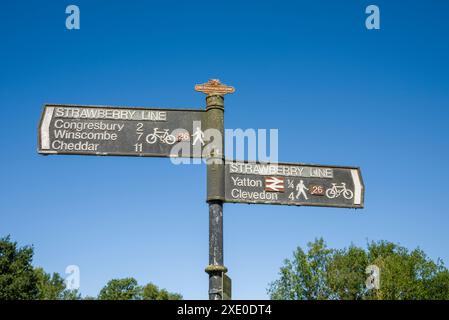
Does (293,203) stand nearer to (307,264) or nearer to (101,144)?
(101,144)

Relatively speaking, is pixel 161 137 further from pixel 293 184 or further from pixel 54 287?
pixel 54 287

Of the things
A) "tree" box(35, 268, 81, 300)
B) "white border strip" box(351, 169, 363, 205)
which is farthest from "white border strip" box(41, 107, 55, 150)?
"tree" box(35, 268, 81, 300)

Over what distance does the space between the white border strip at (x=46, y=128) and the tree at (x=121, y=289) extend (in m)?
91.6

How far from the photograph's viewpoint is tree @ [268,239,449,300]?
63219 millimetres

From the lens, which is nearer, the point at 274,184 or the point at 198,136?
the point at 198,136

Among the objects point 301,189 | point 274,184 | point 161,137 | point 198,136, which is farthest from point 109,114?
point 301,189

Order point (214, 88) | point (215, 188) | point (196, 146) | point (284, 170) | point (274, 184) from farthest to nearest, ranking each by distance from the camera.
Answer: point (284, 170) → point (274, 184) → point (214, 88) → point (196, 146) → point (215, 188)

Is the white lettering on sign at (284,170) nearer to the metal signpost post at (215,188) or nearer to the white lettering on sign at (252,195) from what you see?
the white lettering on sign at (252,195)

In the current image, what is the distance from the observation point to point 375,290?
65500 mm

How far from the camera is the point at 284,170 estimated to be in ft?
26.3

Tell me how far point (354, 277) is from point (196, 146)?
2458 inches

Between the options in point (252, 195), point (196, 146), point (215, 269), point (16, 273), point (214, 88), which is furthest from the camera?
point (16, 273)

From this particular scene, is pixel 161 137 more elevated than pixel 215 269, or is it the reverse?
pixel 161 137
